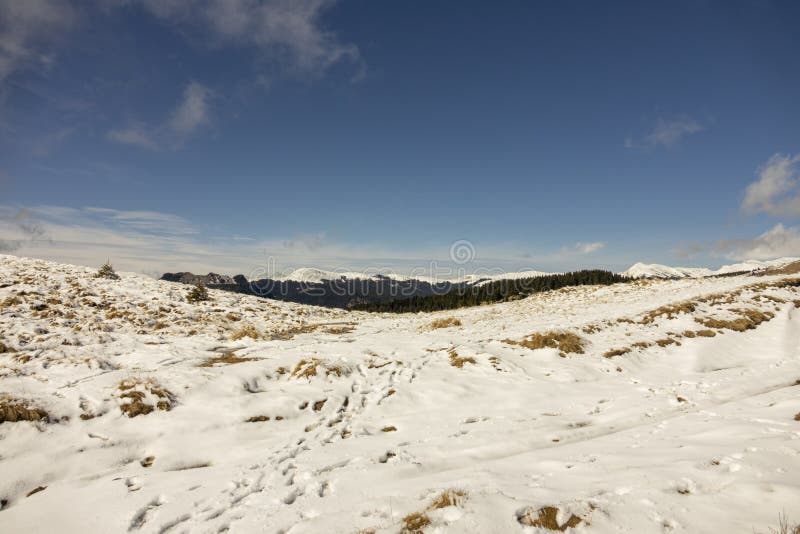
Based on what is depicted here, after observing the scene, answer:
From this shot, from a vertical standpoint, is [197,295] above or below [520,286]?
below

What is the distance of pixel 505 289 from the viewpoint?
8250cm

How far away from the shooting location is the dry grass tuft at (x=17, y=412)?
840 cm

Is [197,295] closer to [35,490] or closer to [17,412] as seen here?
[17,412]

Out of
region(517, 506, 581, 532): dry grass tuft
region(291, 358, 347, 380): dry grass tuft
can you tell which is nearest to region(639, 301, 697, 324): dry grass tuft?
region(291, 358, 347, 380): dry grass tuft

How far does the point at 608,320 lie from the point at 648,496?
19281mm

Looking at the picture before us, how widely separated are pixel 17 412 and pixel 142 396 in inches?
99.6

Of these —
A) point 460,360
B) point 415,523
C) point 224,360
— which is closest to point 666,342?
point 460,360

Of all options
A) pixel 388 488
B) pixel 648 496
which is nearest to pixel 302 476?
pixel 388 488

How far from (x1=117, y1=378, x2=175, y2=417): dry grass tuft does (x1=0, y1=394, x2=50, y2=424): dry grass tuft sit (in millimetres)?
1630

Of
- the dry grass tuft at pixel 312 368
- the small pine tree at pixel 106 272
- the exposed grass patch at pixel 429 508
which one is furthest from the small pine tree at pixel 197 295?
the exposed grass patch at pixel 429 508

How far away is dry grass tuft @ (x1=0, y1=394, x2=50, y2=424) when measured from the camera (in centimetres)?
840

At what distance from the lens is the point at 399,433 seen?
942 centimetres

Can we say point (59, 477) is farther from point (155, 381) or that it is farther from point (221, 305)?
point (221, 305)

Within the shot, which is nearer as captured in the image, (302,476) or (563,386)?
(302,476)
